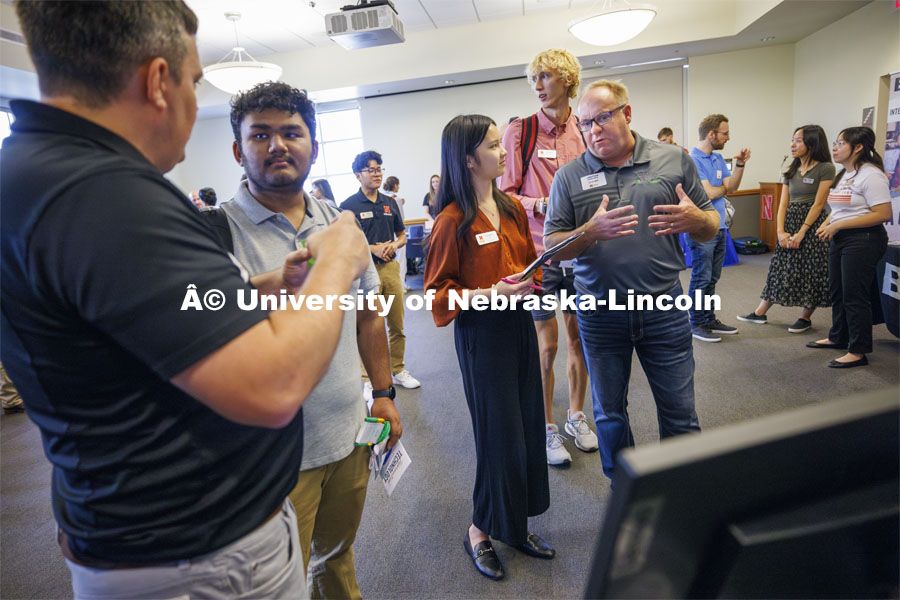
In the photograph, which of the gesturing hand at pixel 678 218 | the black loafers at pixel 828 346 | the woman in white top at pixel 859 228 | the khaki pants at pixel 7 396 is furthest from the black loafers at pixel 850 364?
the khaki pants at pixel 7 396

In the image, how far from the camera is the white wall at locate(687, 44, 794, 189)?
7887mm

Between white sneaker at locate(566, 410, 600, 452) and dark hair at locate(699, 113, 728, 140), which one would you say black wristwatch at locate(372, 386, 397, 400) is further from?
dark hair at locate(699, 113, 728, 140)

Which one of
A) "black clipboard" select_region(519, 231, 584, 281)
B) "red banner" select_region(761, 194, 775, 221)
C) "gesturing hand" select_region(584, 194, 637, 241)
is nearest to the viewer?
"black clipboard" select_region(519, 231, 584, 281)

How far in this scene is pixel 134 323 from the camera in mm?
535

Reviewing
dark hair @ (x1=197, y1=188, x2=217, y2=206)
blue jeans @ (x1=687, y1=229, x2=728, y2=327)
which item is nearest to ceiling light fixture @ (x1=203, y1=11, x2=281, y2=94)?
dark hair @ (x1=197, y1=188, x2=217, y2=206)

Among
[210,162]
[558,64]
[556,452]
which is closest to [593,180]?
[558,64]

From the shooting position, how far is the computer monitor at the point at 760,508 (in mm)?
357

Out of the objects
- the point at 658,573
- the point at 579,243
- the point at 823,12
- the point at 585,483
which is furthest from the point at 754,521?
the point at 823,12

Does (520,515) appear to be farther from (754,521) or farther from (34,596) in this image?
(34,596)

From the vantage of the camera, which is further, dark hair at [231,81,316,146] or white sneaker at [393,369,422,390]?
white sneaker at [393,369,422,390]

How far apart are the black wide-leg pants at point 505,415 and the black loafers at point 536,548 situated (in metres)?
0.10

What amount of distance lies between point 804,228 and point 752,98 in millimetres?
5259

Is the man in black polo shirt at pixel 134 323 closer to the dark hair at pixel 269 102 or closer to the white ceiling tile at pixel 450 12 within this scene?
the dark hair at pixel 269 102

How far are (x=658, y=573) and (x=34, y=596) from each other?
8.40 feet
